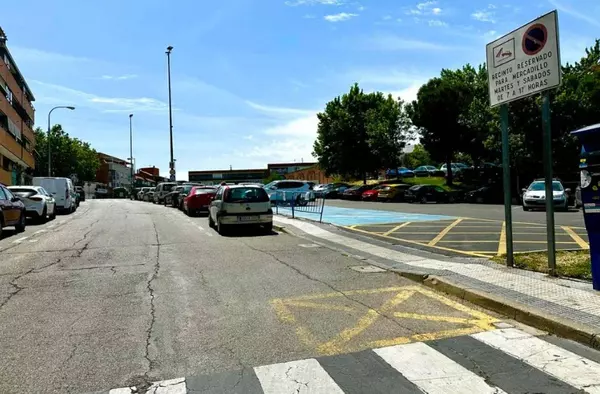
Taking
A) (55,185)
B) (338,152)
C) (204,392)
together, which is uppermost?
(338,152)

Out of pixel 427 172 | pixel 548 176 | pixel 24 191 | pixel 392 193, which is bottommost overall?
pixel 392 193

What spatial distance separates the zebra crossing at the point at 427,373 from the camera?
394 centimetres

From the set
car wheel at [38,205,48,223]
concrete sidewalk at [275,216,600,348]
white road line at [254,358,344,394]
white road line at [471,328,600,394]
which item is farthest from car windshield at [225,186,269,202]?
white road line at [254,358,344,394]

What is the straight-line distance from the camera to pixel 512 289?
6.79m

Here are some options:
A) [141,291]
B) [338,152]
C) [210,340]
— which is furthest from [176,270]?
[338,152]

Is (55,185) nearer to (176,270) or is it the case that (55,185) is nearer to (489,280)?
(176,270)

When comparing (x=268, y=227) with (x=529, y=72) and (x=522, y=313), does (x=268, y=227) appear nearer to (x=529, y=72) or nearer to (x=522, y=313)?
(x=529, y=72)

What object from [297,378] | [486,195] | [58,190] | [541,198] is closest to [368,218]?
[541,198]

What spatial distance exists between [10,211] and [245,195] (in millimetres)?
7225

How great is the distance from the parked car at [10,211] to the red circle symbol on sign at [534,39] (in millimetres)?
14294

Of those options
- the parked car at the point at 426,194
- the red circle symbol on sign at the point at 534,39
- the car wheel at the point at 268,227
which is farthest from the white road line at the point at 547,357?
the parked car at the point at 426,194

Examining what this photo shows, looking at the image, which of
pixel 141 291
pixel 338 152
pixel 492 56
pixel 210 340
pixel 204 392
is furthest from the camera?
pixel 338 152

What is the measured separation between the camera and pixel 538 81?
300 inches

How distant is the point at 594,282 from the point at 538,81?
3096mm
